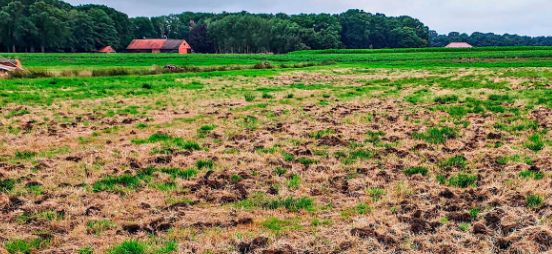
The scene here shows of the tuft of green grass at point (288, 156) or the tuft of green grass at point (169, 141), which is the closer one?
the tuft of green grass at point (288, 156)

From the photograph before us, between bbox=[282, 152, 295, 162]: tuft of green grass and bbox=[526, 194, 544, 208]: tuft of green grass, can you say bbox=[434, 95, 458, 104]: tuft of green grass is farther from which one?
bbox=[526, 194, 544, 208]: tuft of green grass

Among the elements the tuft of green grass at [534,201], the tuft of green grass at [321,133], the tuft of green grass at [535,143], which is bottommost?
the tuft of green grass at [534,201]

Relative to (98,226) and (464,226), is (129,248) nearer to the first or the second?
(98,226)

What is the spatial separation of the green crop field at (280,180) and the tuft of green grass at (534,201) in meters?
0.03

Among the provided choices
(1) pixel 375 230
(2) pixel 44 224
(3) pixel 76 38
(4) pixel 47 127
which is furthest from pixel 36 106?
(3) pixel 76 38

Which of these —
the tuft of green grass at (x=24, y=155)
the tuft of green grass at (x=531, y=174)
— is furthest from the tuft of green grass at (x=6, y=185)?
the tuft of green grass at (x=531, y=174)

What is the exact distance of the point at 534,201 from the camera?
7508 mm

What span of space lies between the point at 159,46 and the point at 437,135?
142 meters

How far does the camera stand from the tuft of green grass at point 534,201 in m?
7.37

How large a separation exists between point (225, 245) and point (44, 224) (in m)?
2.94

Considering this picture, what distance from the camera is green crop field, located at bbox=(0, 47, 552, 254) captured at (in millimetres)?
6379

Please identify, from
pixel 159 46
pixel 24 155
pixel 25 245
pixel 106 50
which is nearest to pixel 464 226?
pixel 25 245

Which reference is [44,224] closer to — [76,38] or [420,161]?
[420,161]

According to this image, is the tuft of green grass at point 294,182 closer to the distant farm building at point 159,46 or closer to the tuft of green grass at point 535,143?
the tuft of green grass at point 535,143
